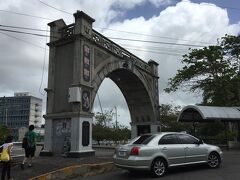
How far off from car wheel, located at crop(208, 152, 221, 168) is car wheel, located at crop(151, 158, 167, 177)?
240cm

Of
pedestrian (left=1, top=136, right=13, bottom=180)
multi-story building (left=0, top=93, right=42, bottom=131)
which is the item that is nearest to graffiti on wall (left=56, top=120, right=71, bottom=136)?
pedestrian (left=1, top=136, right=13, bottom=180)

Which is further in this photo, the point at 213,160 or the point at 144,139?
the point at 213,160

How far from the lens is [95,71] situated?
20.0m

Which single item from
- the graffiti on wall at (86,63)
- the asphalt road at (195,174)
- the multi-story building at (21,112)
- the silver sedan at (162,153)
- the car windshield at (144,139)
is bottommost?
the asphalt road at (195,174)

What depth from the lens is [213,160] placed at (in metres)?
12.7

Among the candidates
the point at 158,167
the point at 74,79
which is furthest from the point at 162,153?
the point at 74,79

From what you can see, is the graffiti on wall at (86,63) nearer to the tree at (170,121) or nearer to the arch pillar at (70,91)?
the arch pillar at (70,91)

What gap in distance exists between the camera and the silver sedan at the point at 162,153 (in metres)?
10.8

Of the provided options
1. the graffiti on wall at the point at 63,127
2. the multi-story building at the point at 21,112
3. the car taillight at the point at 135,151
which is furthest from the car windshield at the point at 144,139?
the multi-story building at the point at 21,112

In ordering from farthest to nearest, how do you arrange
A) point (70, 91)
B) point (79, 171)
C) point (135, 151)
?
point (70, 91), point (79, 171), point (135, 151)

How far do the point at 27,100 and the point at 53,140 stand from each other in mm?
96904

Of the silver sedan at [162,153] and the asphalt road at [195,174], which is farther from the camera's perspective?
the silver sedan at [162,153]

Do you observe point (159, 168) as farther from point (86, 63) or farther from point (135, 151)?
point (86, 63)

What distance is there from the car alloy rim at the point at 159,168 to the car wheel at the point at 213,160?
247cm
